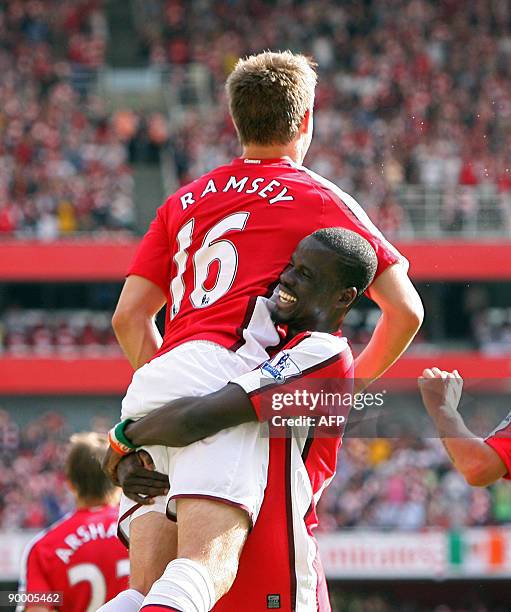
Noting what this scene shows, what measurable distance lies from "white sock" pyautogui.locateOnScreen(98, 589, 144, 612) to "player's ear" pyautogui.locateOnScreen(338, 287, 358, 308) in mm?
971

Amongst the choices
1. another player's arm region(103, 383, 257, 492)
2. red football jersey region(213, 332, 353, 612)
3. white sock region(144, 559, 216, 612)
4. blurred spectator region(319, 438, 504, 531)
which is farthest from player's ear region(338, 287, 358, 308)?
Answer: blurred spectator region(319, 438, 504, 531)

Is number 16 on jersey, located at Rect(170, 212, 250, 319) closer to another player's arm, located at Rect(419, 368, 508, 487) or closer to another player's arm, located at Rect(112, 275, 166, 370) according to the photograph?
another player's arm, located at Rect(112, 275, 166, 370)

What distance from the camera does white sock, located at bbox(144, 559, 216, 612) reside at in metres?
3.23

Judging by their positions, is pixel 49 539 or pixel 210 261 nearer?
pixel 210 261

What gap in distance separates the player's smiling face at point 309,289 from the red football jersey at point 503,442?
0.56 m

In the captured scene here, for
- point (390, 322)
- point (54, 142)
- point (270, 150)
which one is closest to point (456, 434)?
point (390, 322)

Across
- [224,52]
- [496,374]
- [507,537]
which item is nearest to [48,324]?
[224,52]

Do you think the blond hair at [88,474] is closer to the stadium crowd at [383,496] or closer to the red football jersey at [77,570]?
the red football jersey at [77,570]

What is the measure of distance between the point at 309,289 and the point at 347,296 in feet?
0.41

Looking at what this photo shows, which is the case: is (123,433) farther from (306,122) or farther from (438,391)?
(306,122)

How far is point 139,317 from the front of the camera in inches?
161

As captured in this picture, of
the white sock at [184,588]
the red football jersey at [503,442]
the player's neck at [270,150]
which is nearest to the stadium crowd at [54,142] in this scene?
the player's neck at [270,150]

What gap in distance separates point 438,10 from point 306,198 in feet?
83.4

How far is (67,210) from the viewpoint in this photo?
908 inches
